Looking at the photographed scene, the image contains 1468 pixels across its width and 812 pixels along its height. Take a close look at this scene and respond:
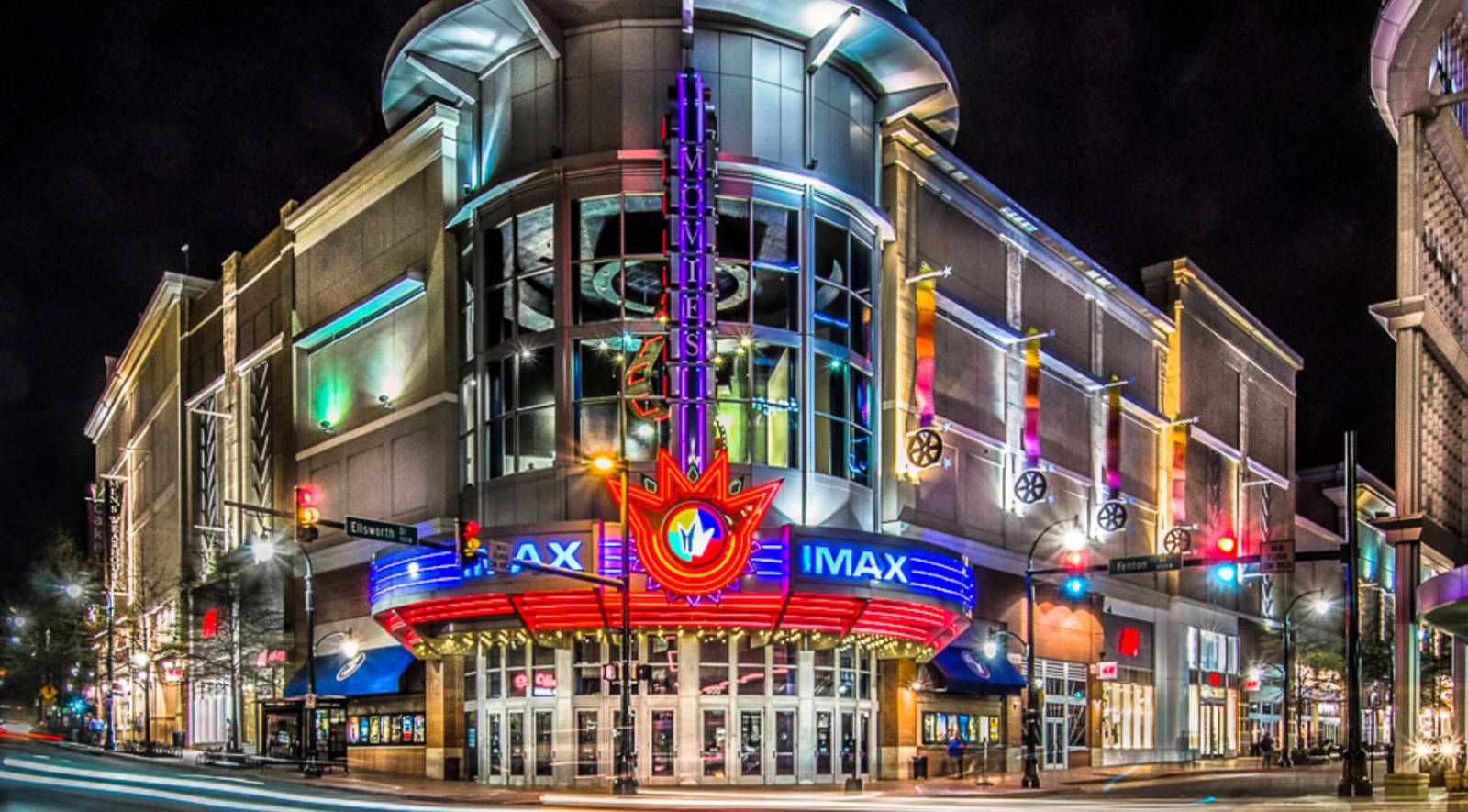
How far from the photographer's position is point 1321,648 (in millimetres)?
102938

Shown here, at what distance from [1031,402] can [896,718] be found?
1745cm

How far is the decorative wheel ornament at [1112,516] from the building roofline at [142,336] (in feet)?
157

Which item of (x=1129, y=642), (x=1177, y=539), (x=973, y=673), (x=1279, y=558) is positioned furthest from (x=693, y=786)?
(x=1177, y=539)

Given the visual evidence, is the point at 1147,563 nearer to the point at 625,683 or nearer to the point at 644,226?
the point at 625,683

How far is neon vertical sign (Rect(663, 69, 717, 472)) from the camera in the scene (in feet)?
141

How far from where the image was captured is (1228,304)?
3344 inches

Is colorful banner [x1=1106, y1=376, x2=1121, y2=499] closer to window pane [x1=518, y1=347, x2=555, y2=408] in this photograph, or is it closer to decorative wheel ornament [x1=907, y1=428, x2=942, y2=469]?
decorative wheel ornament [x1=907, y1=428, x2=942, y2=469]

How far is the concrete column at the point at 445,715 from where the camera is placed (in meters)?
48.0

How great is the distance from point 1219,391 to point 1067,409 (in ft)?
73.6

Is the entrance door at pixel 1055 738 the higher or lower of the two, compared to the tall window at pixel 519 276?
lower

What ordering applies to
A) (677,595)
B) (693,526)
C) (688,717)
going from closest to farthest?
1. (693,526)
2. (677,595)
3. (688,717)

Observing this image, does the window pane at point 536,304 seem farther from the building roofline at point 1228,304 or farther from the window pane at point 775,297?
the building roofline at point 1228,304

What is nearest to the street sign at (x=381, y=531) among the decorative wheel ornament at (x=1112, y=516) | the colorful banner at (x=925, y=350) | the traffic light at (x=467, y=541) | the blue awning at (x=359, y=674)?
the traffic light at (x=467, y=541)

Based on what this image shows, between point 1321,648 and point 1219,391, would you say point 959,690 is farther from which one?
point 1321,648
